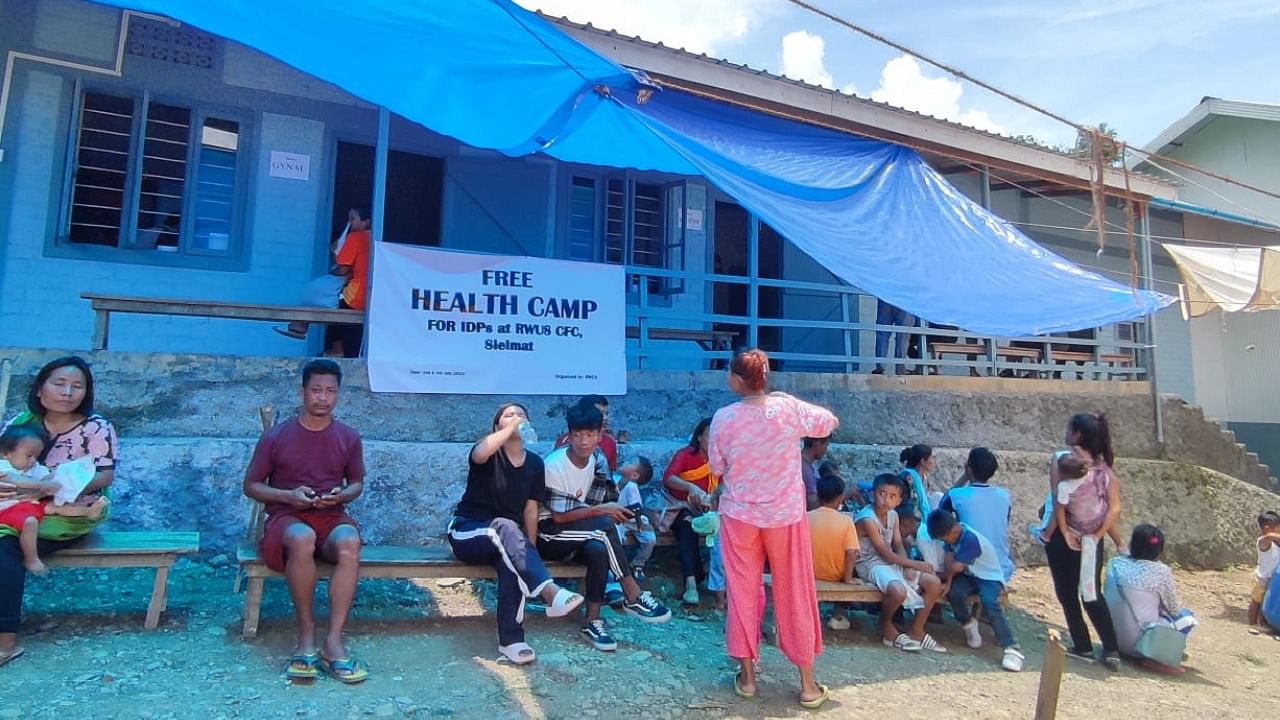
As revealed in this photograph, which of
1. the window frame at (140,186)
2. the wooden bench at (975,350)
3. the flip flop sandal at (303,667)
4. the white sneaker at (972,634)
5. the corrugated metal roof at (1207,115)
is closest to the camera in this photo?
the flip flop sandal at (303,667)

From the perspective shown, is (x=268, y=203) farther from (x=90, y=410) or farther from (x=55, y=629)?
(x=55, y=629)

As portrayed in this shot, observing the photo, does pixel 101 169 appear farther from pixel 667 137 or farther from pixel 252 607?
pixel 667 137

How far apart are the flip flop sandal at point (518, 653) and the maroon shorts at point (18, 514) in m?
2.23

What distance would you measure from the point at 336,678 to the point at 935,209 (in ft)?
16.8

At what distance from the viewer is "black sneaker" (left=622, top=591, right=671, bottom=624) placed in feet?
15.9

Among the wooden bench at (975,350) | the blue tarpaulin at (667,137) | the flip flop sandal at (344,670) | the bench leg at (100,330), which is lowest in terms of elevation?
the flip flop sandal at (344,670)

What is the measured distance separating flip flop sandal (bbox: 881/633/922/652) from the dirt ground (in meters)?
0.08

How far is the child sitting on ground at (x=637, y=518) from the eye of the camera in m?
5.08

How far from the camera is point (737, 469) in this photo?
3.85m

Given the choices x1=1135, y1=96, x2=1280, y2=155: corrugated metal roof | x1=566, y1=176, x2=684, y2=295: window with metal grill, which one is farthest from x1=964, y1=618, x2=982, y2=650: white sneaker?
x1=1135, y1=96, x2=1280, y2=155: corrugated metal roof

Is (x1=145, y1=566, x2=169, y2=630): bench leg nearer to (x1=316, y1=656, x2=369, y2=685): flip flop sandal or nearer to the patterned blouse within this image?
(x1=316, y1=656, x2=369, y2=685): flip flop sandal

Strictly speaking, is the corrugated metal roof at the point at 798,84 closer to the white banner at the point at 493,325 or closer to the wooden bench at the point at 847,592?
the white banner at the point at 493,325

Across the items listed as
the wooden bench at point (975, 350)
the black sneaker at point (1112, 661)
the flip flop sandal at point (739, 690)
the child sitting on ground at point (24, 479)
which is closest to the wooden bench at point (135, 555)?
the child sitting on ground at point (24, 479)

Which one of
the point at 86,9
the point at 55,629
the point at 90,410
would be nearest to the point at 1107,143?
the point at 90,410
